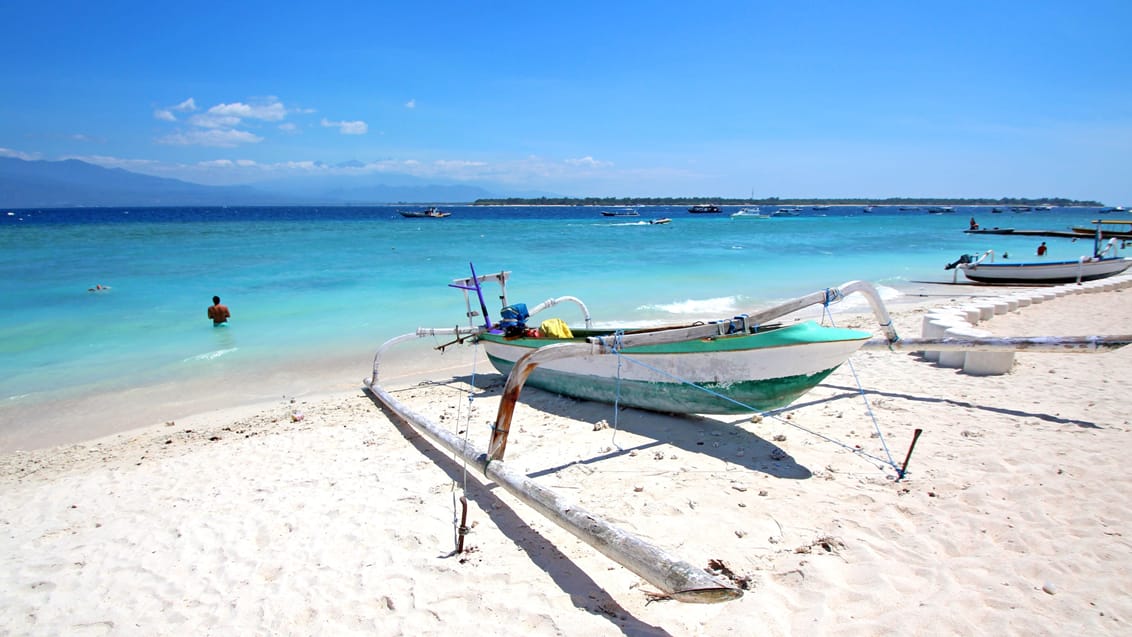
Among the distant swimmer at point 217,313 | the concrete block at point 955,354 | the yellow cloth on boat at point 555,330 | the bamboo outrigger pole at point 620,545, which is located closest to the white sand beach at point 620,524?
the bamboo outrigger pole at point 620,545

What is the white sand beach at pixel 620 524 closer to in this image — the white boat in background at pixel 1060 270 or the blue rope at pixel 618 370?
the blue rope at pixel 618 370

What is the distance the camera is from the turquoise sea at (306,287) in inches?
412

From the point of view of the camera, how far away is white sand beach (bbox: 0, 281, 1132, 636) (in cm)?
291

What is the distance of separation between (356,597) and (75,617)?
1502 millimetres

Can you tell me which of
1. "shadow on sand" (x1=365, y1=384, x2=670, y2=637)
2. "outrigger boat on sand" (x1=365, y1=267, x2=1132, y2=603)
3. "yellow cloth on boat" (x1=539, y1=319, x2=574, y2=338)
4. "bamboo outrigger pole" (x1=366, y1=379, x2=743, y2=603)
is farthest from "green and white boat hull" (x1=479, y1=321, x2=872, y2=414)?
"shadow on sand" (x1=365, y1=384, x2=670, y2=637)

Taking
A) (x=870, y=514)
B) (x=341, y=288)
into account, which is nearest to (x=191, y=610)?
(x=870, y=514)

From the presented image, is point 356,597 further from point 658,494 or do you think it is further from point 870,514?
point 870,514

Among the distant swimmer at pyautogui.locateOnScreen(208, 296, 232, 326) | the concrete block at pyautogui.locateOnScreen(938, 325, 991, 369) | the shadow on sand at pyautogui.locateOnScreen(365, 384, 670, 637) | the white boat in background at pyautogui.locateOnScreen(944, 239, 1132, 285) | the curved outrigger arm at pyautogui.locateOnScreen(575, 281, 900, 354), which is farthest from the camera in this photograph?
the white boat in background at pyautogui.locateOnScreen(944, 239, 1132, 285)

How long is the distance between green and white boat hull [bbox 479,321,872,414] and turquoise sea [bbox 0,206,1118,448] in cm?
525

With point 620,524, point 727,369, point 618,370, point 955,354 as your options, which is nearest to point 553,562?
point 620,524

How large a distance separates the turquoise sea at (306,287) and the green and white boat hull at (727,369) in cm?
525

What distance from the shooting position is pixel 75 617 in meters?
3.17

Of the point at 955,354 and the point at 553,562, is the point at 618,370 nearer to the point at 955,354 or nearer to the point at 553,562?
the point at 553,562

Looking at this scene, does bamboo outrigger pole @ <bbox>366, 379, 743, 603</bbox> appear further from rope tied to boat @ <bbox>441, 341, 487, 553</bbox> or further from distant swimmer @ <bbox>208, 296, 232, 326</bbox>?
distant swimmer @ <bbox>208, 296, 232, 326</bbox>
